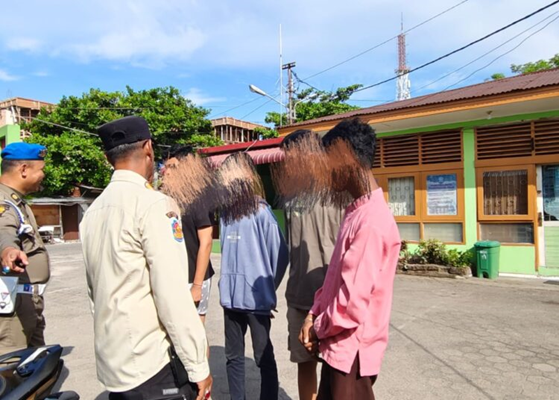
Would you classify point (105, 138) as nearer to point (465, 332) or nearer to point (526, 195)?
point (465, 332)

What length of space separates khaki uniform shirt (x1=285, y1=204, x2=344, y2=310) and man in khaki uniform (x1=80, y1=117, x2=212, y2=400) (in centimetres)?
104

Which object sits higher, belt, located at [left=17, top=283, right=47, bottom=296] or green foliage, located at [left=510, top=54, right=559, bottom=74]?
green foliage, located at [left=510, top=54, right=559, bottom=74]

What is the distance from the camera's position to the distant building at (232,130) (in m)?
35.7

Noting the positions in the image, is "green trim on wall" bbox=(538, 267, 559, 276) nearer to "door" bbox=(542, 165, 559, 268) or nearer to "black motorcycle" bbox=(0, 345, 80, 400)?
"door" bbox=(542, 165, 559, 268)

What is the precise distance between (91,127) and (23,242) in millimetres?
22273

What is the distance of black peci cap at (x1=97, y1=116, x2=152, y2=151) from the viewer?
174 cm

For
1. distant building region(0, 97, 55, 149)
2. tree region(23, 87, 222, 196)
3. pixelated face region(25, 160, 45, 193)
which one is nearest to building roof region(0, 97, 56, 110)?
distant building region(0, 97, 55, 149)

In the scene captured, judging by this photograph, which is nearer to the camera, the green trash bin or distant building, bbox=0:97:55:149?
the green trash bin

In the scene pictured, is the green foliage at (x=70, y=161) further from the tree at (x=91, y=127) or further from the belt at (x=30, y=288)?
the belt at (x=30, y=288)

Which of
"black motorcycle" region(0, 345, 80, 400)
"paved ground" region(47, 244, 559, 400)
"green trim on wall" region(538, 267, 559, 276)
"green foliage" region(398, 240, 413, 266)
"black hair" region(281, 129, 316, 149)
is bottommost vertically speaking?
"paved ground" region(47, 244, 559, 400)

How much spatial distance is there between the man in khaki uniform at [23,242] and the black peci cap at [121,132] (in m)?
1.17

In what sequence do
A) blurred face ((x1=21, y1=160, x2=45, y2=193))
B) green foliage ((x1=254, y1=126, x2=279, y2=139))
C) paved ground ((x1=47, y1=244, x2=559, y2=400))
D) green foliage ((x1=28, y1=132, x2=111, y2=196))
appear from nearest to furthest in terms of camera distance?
blurred face ((x1=21, y1=160, x2=45, y2=193)) → paved ground ((x1=47, y1=244, x2=559, y2=400)) → green foliage ((x1=28, y1=132, x2=111, y2=196)) → green foliage ((x1=254, y1=126, x2=279, y2=139))

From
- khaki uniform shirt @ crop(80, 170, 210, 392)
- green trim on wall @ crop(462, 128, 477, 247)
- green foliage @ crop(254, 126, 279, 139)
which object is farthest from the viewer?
green foliage @ crop(254, 126, 279, 139)

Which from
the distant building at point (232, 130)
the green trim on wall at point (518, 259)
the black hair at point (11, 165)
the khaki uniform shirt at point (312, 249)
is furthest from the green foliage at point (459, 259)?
the distant building at point (232, 130)
